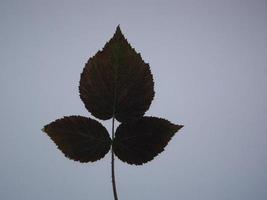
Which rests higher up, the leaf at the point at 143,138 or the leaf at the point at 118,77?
the leaf at the point at 118,77

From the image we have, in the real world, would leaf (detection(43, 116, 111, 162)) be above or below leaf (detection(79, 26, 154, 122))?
below
